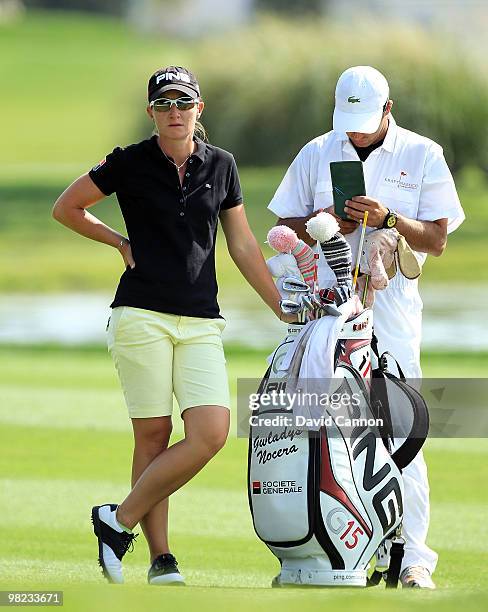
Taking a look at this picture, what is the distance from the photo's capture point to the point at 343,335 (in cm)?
489

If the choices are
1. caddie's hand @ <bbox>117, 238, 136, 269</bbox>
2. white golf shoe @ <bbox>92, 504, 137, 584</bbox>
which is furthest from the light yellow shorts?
white golf shoe @ <bbox>92, 504, 137, 584</bbox>

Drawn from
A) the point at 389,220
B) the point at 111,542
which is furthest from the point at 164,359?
the point at 389,220

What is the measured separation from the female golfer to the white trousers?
2.18 feet

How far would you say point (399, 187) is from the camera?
17.7 feet

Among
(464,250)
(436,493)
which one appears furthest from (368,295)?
(464,250)

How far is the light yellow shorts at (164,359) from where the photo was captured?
5.02 meters

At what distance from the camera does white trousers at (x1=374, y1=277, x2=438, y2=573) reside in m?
5.43

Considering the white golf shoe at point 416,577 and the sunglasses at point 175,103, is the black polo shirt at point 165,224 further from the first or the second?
the white golf shoe at point 416,577

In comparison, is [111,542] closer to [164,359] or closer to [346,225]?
[164,359]

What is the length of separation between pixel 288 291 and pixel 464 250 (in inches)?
693

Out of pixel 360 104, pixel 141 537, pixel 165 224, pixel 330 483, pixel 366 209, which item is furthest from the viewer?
pixel 141 537

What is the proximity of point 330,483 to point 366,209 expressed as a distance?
3.12 feet

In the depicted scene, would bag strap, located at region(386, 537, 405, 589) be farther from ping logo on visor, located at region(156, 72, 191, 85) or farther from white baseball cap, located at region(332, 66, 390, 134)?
ping logo on visor, located at region(156, 72, 191, 85)

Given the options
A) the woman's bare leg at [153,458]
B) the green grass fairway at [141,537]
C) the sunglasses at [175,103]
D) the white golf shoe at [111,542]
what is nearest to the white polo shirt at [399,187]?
the sunglasses at [175,103]
